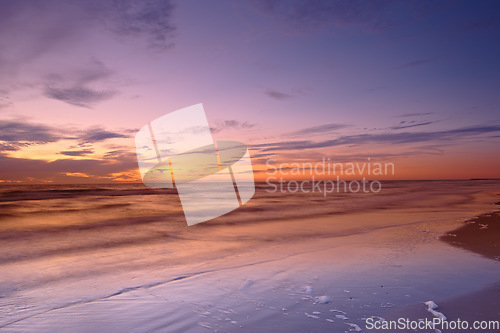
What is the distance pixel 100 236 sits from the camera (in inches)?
417

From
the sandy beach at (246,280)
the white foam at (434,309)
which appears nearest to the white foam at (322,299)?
the sandy beach at (246,280)

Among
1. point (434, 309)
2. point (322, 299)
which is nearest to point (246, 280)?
point (322, 299)

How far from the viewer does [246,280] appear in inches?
220

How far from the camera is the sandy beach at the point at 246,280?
404cm

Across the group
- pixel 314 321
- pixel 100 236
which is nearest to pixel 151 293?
pixel 314 321

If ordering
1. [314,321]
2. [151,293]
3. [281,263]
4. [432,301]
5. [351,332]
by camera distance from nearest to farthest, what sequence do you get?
[351,332] < [314,321] < [432,301] < [151,293] < [281,263]

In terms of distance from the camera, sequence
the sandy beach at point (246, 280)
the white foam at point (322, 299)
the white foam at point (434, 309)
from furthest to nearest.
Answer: the white foam at point (322, 299)
the sandy beach at point (246, 280)
the white foam at point (434, 309)

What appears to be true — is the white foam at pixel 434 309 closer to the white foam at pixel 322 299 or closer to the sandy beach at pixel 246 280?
the sandy beach at pixel 246 280

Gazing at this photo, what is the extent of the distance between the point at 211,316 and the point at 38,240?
8.71 metres

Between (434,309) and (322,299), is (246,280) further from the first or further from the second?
(434,309)

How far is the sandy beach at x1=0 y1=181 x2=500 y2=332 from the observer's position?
404 cm

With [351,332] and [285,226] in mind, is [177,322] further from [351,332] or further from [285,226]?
[285,226]

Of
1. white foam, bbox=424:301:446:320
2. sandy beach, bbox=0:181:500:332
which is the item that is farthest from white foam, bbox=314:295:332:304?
white foam, bbox=424:301:446:320

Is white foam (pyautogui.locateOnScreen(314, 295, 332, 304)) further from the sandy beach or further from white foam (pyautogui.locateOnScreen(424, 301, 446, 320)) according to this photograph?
white foam (pyautogui.locateOnScreen(424, 301, 446, 320))
